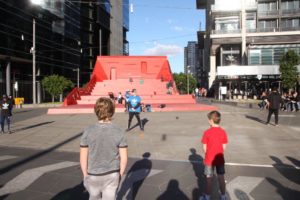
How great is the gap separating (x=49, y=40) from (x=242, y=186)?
182 feet

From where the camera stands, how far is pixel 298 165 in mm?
8273

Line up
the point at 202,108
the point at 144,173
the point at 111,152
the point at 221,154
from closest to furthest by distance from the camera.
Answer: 1. the point at 111,152
2. the point at 221,154
3. the point at 144,173
4. the point at 202,108

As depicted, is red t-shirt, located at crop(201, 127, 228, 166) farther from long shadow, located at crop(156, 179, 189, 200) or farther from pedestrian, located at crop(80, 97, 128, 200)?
pedestrian, located at crop(80, 97, 128, 200)

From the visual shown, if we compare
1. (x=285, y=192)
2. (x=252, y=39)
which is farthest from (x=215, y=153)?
(x=252, y=39)

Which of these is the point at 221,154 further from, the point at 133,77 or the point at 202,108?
the point at 133,77

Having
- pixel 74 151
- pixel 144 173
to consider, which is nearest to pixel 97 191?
pixel 144 173

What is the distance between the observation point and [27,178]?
22.9ft

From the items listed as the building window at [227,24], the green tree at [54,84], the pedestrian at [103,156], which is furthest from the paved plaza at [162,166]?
the building window at [227,24]

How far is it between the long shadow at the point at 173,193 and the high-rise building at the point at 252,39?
46211 millimetres

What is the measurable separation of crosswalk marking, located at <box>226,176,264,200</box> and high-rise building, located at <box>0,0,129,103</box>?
31491mm

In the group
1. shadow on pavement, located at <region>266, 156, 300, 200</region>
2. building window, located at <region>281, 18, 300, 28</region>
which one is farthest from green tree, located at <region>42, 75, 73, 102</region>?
shadow on pavement, located at <region>266, 156, 300, 200</region>

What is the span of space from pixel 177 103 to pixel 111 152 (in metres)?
26.4

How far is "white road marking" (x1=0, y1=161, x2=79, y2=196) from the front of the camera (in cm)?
625

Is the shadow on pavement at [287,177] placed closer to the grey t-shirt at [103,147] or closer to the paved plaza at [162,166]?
the paved plaza at [162,166]
